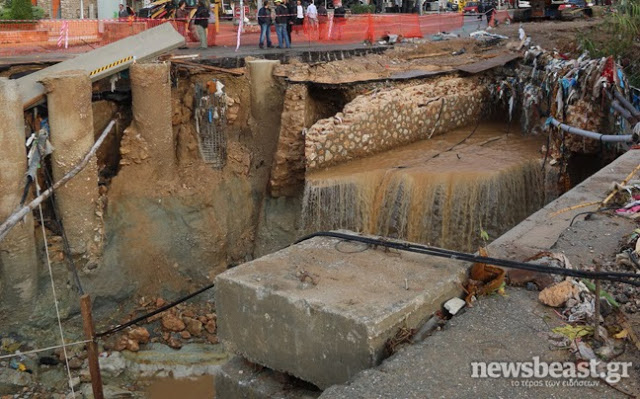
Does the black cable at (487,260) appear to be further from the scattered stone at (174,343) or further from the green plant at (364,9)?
the green plant at (364,9)

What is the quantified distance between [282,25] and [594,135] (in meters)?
9.23

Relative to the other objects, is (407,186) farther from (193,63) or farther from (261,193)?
(193,63)

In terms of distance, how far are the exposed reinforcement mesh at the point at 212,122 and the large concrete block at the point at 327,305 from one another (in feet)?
28.3

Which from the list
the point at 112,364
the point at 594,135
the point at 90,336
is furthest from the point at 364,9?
the point at 90,336

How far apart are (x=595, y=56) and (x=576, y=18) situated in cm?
1096

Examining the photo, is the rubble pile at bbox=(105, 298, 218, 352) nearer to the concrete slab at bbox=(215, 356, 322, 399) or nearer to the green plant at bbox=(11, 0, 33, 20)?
the concrete slab at bbox=(215, 356, 322, 399)

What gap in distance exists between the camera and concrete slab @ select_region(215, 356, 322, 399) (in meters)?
5.13

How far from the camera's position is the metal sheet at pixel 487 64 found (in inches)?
590

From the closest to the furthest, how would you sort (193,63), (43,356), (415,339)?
1. (415,339)
2. (43,356)
3. (193,63)

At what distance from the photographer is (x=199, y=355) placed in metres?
12.0

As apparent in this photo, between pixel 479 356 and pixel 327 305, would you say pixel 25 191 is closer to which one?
pixel 327 305

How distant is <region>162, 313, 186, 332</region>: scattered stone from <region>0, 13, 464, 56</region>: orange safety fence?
666cm

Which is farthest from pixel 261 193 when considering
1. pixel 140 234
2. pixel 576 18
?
pixel 576 18

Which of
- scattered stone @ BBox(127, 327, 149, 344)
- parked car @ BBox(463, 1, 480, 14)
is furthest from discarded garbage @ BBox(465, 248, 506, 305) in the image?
parked car @ BBox(463, 1, 480, 14)
